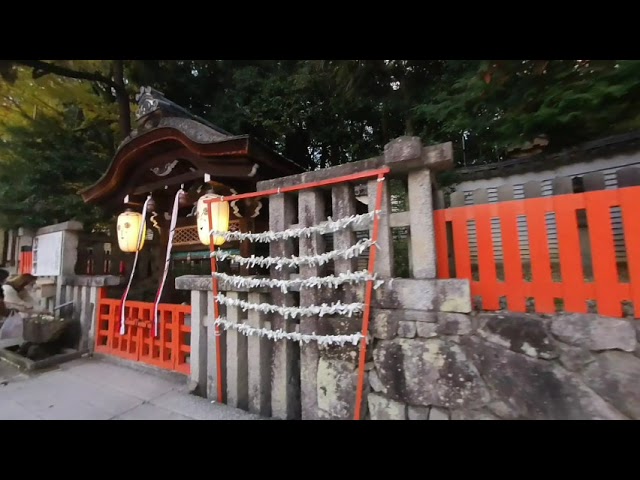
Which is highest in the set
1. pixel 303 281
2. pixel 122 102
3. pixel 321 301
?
pixel 122 102

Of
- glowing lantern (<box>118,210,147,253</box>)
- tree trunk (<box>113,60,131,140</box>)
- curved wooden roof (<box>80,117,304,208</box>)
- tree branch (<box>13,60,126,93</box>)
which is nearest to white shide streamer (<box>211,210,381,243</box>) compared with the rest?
curved wooden roof (<box>80,117,304,208</box>)

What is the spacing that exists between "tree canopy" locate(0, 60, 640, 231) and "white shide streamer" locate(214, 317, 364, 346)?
3.58 meters

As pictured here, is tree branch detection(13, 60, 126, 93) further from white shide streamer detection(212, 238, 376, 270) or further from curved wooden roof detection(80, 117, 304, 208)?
white shide streamer detection(212, 238, 376, 270)

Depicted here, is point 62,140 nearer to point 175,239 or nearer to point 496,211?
point 175,239

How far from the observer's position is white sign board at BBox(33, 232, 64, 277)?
600cm

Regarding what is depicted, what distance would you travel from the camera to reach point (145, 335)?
479 centimetres

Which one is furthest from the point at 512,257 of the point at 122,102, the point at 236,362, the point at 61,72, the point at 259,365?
the point at 61,72

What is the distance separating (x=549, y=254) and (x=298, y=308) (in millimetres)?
2198

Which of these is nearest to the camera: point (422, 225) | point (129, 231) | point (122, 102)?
point (422, 225)

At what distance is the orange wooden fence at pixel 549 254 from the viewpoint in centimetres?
195

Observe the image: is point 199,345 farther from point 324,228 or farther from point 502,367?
point 502,367

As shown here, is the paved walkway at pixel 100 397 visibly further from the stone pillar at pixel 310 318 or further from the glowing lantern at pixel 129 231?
the glowing lantern at pixel 129 231

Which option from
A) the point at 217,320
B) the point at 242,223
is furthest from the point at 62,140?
the point at 217,320

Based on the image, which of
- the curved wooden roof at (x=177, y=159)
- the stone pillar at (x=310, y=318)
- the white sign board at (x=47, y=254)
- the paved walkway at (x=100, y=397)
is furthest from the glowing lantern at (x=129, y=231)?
the stone pillar at (x=310, y=318)
